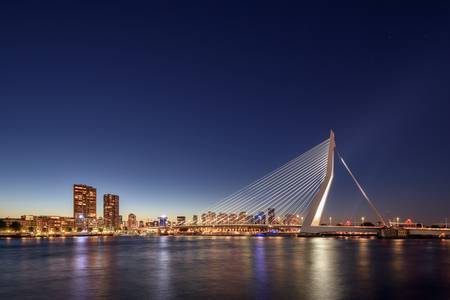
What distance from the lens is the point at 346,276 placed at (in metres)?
25.0

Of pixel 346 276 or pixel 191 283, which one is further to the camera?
pixel 346 276

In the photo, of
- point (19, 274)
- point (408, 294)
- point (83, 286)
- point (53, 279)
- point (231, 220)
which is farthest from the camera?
point (231, 220)

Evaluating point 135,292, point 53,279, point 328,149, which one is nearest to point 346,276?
point 135,292

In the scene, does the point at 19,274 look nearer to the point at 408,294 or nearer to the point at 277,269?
the point at 277,269

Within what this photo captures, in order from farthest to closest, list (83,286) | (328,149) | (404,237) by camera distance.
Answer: (404,237)
(328,149)
(83,286)

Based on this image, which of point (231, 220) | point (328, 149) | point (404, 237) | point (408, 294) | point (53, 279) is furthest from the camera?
point (231, 220)

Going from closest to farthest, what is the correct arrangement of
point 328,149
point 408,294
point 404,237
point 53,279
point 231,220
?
point 408,294 < point 53,279 < point 328,149 < point 404,237 < point 231,220

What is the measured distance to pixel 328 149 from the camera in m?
60.8

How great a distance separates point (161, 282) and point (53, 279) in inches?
252

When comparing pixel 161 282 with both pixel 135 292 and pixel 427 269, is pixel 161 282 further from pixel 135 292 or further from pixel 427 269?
pixel 427 269

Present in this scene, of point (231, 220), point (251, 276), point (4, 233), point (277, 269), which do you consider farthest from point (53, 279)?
point (4, 233)

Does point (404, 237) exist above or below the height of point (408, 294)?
below

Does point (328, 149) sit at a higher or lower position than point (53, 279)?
higher

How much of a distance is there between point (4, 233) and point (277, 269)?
556ft
